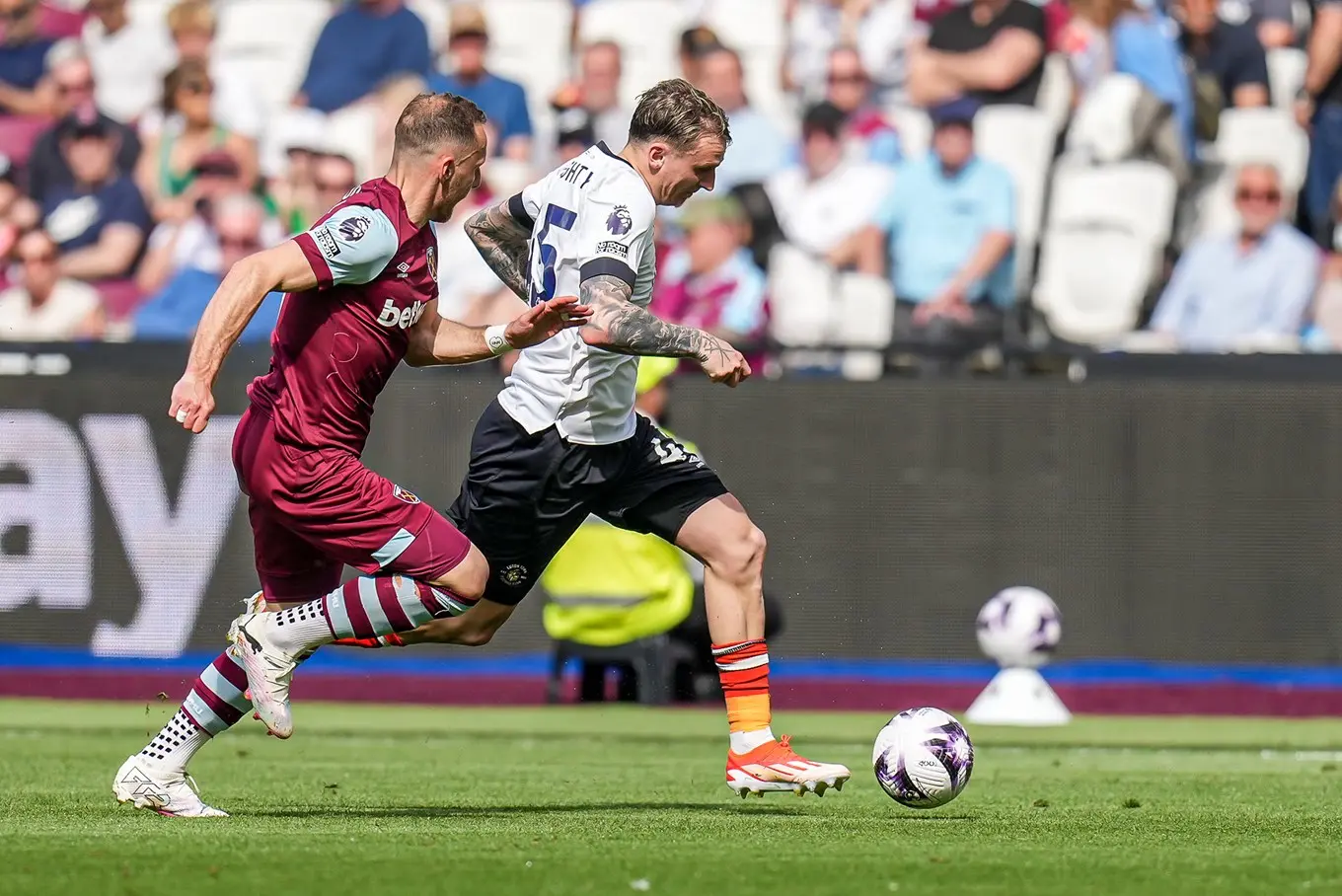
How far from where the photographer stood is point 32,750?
10.2 metres

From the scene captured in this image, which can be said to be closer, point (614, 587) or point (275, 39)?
point (614, 587)

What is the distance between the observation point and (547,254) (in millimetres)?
7695

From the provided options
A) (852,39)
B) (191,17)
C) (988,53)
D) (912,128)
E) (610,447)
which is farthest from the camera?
(191,17)

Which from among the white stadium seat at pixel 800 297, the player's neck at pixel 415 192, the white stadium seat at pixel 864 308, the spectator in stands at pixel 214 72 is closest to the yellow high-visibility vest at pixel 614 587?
the white stadium seat at pixel 800 297

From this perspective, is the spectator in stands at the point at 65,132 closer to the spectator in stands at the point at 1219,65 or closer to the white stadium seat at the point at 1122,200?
the white stadium seat at the point at 1122,200

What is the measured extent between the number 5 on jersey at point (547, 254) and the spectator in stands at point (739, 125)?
27.7 feet

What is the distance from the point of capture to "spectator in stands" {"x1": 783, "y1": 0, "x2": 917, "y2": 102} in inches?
656

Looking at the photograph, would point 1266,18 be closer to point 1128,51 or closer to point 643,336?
point 1128,51

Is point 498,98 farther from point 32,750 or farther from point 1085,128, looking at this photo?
point 32,750

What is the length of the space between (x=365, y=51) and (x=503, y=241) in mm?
9703

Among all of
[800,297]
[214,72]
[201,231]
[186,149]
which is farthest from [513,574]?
[214,72]

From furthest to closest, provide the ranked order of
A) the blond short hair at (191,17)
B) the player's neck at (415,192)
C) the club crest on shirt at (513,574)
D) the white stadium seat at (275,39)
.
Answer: the white stadium seat at (275,39)
the blond short hair at (191,17)
the club crest on shirt at (513,574)
the player's neck at (415,192)

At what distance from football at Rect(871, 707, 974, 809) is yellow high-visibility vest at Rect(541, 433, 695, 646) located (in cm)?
564

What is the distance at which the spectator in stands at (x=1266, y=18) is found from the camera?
15.7m
